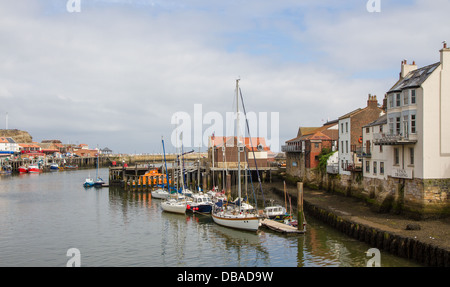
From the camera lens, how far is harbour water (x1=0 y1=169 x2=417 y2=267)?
28.9 meters

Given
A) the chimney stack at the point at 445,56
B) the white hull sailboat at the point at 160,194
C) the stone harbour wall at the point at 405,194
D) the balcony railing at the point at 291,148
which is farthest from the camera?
the balcony railing at the point at 291,148

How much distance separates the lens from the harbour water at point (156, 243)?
2889 centimetres

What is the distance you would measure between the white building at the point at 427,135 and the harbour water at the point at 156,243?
7.54 m

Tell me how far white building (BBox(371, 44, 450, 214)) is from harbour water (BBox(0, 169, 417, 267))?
7542 mm

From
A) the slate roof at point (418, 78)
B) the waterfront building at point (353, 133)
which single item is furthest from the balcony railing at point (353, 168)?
the slate roof at point (418, 78)

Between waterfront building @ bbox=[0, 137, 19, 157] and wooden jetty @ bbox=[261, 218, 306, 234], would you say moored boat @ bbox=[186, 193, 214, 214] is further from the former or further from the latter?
waterfront building @ bbox=[0, 137, 19, 157]

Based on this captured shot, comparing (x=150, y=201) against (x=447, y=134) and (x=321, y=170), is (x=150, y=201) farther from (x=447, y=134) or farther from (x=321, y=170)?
(x=447, y=134)

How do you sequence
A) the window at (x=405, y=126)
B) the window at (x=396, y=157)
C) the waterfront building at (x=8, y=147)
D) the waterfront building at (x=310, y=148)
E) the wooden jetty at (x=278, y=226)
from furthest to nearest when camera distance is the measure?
the waterfront building at (x=8, y=147), the waterfront building at (x=310, y=148), the window at (x=396, y=157), the wooden jetty at (x=278, y=226), the window at (x=405, y=126)

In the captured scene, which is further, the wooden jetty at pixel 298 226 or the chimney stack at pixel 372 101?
the chimney stack at pixel 372 101

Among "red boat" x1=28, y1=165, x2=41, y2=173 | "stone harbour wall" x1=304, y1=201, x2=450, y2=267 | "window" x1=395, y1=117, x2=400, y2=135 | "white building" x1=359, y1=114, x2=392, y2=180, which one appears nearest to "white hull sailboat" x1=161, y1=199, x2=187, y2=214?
"stone harbour wall" x1=304, y1=201, x2=450, y2=267

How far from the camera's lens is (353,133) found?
52.1m

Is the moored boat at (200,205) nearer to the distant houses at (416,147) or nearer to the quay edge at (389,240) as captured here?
the quay edge at (389,240)

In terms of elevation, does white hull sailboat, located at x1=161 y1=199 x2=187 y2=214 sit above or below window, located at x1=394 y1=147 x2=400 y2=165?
below
